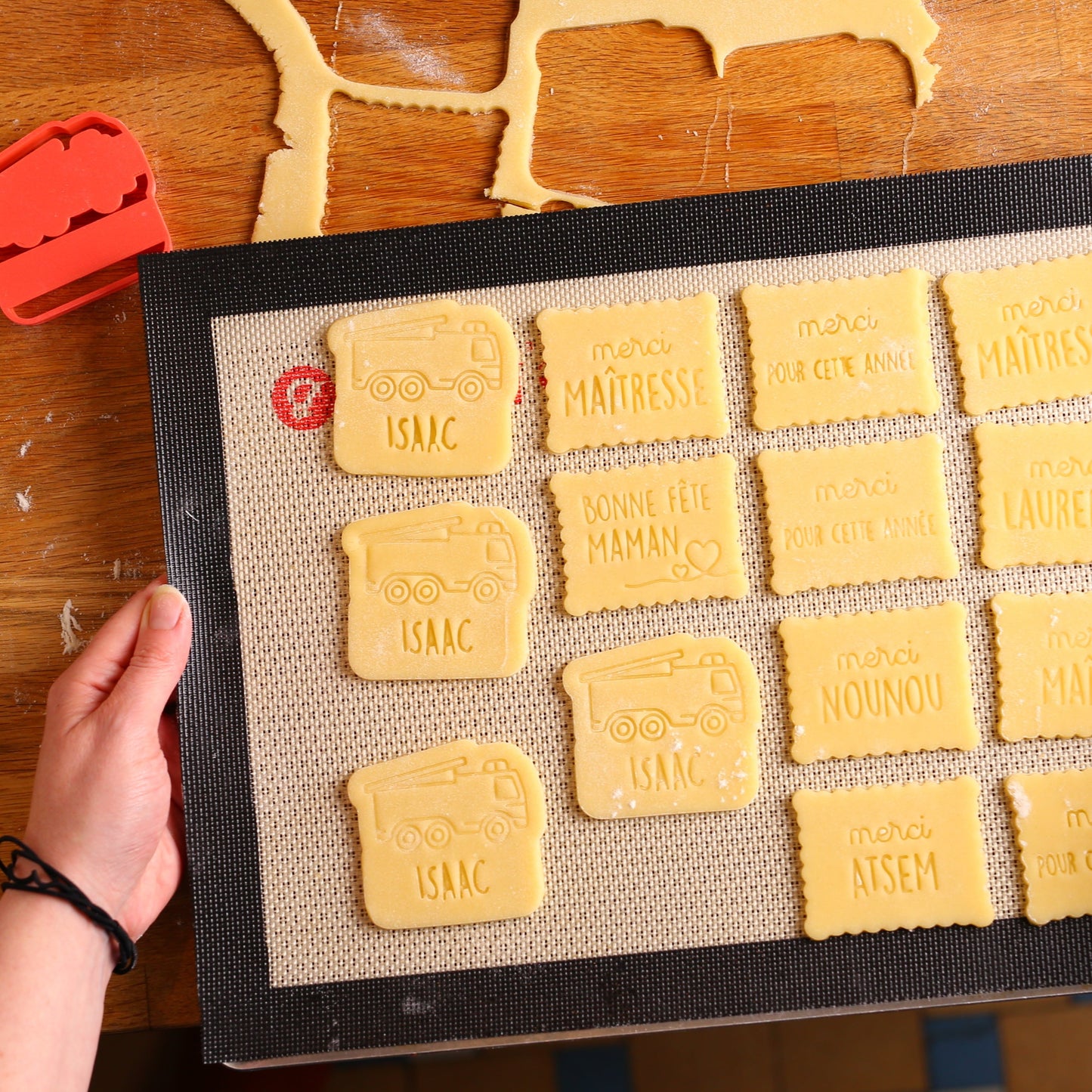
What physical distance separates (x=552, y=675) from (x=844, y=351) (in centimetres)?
41

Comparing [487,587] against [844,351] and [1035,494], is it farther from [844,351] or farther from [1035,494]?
[1035,494]

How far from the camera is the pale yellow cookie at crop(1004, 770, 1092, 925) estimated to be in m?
0.80

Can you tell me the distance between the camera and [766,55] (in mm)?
868

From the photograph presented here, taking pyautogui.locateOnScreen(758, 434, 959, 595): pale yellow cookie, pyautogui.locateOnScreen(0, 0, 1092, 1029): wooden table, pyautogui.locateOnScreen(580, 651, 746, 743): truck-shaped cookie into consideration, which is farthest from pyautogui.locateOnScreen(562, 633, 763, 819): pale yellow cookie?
pyautogui.locateOnScreen(0, 0, 1092, 1029): wooden table

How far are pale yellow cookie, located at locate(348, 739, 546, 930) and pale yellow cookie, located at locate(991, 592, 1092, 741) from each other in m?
0.46

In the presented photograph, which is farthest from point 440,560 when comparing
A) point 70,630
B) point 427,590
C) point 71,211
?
point 71,211

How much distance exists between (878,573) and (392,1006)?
0.61 m

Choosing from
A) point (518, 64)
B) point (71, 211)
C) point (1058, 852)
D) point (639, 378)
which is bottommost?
point (1058, 852)

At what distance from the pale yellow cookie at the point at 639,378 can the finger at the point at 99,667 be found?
0.43 metres

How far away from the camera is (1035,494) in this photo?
81 centimetres

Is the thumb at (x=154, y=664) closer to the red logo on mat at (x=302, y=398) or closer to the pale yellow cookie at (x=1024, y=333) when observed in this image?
the red logo on mat at (x=302, y=398)

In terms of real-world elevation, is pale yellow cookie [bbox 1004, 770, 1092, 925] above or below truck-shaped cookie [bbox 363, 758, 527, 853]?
below

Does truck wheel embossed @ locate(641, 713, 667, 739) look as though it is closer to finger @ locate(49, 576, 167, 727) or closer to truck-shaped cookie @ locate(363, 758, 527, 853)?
truck-shaped cookie @ locate(363, 758, 527, 853)

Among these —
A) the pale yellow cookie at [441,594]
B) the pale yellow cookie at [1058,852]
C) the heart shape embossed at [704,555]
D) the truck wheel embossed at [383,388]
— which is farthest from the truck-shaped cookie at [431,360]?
the pale yellow cookie at [1058,852]
